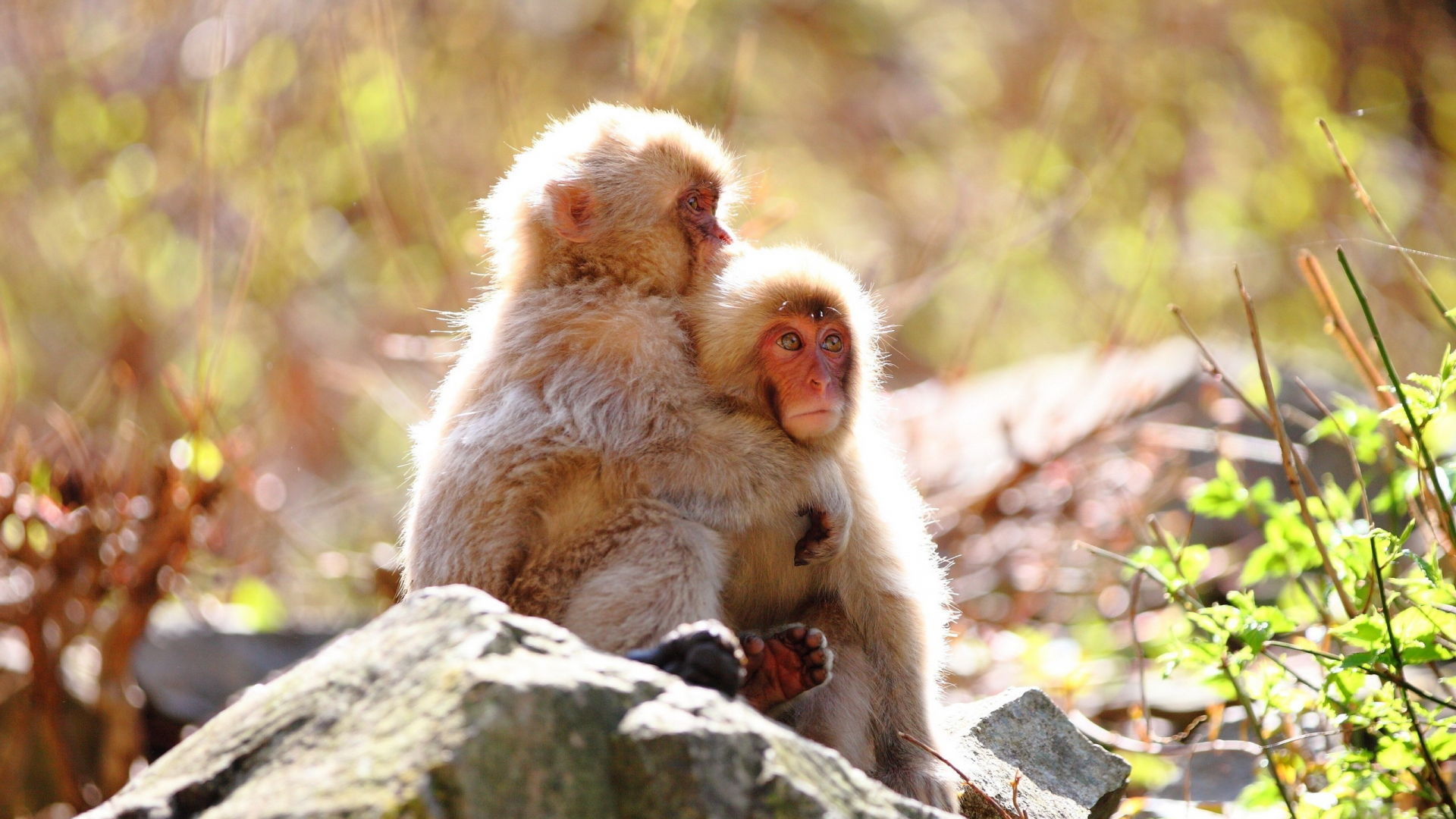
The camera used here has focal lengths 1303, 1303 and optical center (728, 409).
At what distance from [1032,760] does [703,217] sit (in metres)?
1.85

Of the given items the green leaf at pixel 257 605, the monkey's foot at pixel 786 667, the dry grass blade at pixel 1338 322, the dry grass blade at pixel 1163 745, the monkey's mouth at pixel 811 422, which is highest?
the dry grass blade at pixel 1338 322

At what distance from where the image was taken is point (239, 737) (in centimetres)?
240

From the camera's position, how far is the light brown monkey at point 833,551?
3262 millimetres

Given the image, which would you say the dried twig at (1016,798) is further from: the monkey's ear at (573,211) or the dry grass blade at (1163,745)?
the monkey's ear at (573,211)

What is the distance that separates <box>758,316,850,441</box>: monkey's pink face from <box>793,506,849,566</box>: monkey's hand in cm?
22

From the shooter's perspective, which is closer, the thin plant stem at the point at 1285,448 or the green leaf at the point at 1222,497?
the thin plant stem at the point at 1285,448

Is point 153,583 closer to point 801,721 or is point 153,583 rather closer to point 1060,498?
point 801,721

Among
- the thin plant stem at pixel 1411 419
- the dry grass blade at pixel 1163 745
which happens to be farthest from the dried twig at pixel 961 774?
the thin plant stem at pixel 1411 419

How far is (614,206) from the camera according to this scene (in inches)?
148

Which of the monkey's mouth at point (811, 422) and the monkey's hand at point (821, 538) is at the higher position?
the monkey's mouth at point (811, 422)

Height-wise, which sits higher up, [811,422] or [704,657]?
[811,422]

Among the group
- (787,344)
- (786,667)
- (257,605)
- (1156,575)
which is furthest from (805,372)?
(257,605)

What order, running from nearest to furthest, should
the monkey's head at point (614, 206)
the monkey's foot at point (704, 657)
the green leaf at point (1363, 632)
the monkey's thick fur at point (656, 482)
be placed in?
the monkey's foot at point (704, 657) → the green leaf at point (1363, 632) → the monkey's thick fur at point (656, 482) → the monkey's head at point (614, 206)

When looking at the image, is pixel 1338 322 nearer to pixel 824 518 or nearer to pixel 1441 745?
pixel 1441 745
